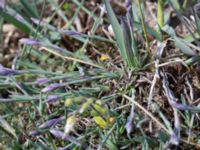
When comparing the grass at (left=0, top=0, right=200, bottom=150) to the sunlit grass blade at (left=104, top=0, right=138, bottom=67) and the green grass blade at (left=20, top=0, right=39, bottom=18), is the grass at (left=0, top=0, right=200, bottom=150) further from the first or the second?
the green grass blade at (left=20, top=0, right=39, bottom=18)

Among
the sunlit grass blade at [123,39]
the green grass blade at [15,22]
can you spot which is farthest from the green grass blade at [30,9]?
the sunlit grass blade at [123,39]

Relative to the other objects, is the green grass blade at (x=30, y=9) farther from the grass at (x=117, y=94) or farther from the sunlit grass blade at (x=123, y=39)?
the sunlit grass blade at (x=123, y=39)

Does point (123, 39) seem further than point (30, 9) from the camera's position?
No

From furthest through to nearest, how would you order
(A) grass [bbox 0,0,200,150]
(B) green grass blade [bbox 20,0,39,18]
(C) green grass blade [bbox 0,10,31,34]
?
(B) green grass blade [bbox 20,0,39,18], (C) green grass blade [bbox 0,10,31,34], (A) grass [bbox 0,0,200,150]

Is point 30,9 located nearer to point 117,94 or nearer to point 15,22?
point 15,22

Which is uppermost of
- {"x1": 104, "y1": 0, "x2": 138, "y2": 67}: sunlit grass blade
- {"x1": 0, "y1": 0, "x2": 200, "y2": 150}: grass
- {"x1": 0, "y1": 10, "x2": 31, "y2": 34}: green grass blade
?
{"x1": 0, "y1": 10, "x2": 31, "y2": 34}: green grass blade

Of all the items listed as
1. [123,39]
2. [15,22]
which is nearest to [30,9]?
[15,22]

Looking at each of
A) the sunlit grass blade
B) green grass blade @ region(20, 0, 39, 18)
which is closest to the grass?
the sunlit grass blade

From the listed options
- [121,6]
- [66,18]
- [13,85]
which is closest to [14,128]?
[13,85]

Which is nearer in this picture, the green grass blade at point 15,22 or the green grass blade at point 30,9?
the green grass blade at point 15,22

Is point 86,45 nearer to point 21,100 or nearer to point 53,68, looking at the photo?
point 53,68

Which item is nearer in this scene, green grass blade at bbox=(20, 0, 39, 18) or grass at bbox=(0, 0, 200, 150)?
grass at bbox=(0, 0, 200, 150)
